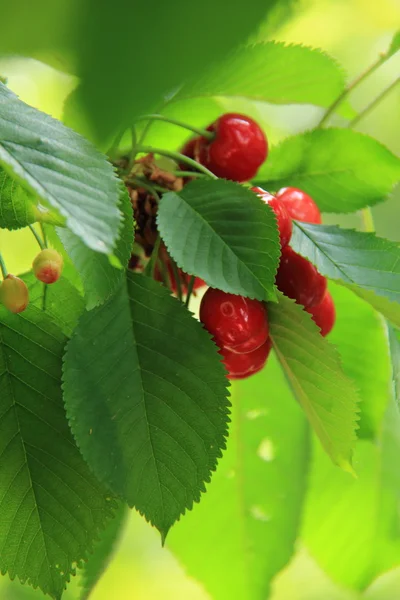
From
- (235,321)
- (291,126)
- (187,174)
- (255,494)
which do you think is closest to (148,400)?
(235,321)

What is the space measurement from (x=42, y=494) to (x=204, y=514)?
0.41 m

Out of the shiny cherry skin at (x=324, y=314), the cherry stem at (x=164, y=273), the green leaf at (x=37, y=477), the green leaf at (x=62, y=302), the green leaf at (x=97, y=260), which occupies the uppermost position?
the green leaf at (x=97, y=260)

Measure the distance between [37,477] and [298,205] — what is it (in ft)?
0.88

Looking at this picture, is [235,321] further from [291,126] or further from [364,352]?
[291,126]

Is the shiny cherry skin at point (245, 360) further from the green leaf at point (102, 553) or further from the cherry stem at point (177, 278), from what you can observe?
the green leaf at point (102, 553)

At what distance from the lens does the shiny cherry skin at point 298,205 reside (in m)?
0.54

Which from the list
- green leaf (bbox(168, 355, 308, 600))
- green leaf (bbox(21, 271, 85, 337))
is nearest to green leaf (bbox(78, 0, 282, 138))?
green leaf (bbox(21, 271, 85, 337))

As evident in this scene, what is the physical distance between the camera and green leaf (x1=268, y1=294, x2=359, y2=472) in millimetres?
466

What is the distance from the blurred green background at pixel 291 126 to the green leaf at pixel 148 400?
0.47ft

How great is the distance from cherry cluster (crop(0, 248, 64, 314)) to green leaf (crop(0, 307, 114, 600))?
0.03m

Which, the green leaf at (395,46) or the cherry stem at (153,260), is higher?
the green leaf at (395,46)

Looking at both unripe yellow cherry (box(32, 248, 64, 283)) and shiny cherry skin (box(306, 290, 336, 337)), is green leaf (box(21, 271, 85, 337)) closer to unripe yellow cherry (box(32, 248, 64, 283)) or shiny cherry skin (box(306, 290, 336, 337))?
unripe yellow cherry (box(32, 248, 64, 283))

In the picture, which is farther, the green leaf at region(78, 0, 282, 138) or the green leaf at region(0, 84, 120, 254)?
the green leaf at region(0, 84, 120, 254)

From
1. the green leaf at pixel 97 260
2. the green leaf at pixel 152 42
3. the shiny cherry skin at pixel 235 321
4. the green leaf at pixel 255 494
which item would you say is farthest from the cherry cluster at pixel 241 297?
the green leaf at pixel 152 42
